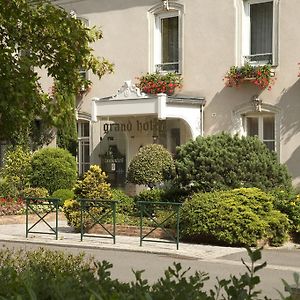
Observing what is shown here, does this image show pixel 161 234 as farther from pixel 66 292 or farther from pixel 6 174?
pixel 66 292

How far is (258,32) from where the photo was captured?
2139cm

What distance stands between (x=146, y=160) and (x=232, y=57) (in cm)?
409

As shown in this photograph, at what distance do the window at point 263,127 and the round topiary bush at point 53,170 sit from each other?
6.45 m

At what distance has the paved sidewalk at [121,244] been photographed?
14.3 metres

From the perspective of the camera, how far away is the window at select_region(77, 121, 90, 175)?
2556 centimetres

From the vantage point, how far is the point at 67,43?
8.23 m

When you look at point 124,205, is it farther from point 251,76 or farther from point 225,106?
point 251,76

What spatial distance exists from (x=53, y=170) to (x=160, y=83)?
483 centimetres

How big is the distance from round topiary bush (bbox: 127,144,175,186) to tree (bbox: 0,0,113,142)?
12484 mm

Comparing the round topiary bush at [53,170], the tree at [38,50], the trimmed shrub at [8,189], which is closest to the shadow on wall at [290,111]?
the round topiary bush at [53,170]

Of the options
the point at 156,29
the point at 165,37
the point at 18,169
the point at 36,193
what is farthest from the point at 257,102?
the point at 18,169

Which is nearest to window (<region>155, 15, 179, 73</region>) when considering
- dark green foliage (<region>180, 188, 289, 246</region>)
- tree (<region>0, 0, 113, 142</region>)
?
dark green foliage (<region>180, 188, 289, 246</region>)

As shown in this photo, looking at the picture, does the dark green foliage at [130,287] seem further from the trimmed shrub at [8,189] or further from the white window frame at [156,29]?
the trimmed shrub at [8,189]

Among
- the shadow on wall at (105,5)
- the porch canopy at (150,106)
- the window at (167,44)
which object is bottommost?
the porch canopy at (150,106)
